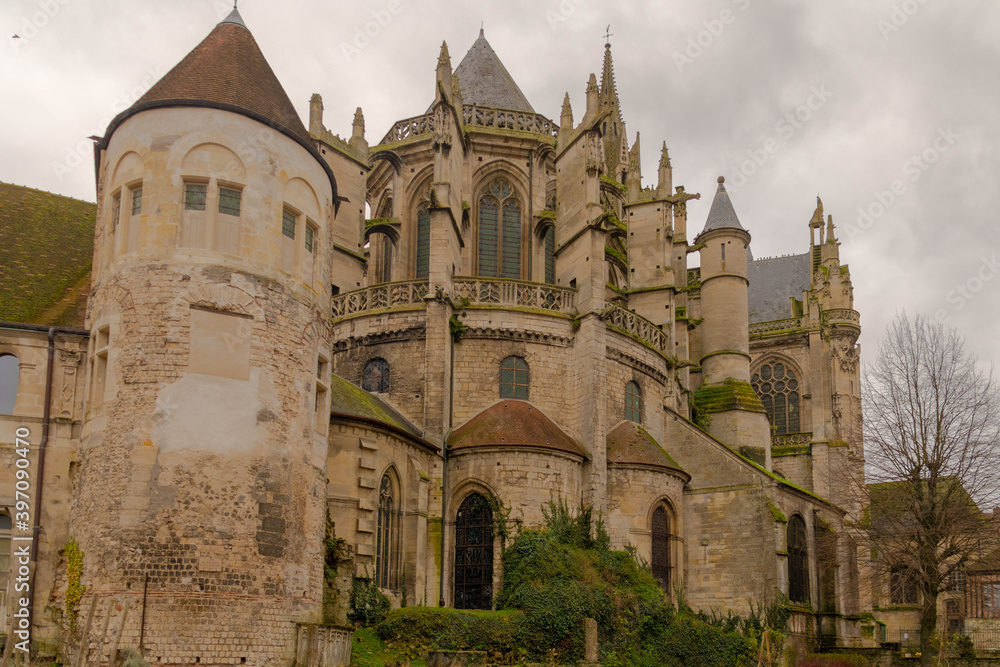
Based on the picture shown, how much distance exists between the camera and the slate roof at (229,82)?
778 inches

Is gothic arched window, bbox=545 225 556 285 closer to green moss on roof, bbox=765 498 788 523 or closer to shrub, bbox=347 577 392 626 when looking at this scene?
green moss on roof, bbox=765 498 788 523

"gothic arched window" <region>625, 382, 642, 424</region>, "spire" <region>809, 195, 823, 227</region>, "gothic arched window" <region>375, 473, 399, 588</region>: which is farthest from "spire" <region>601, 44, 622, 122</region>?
"gothic arched window" <region>375, 473, 399, 588</region>

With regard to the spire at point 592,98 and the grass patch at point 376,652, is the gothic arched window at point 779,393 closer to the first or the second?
the spire at point 592,98

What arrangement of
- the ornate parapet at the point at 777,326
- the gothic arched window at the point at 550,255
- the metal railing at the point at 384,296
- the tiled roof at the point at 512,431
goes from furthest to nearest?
the ornate parapet at the point at 777,326 → the gothic arched window at the point at 550,255 → the metal railing at the point at 384,296 → the tiled roof at the point at 512,431

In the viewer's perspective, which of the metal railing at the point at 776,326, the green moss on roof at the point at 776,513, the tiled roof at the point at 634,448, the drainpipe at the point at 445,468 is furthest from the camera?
the metal railing at the point at 776,326

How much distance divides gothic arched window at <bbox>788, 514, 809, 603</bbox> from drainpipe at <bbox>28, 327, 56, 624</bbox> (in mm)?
23373

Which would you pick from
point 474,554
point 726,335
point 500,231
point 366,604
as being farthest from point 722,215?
point 366,604

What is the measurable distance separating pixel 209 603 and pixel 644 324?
747 inches

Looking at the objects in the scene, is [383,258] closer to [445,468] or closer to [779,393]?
[445,468]

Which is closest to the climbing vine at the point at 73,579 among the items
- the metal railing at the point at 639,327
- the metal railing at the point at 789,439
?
the metal railing at the point at 639,327

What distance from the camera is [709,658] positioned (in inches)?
1080

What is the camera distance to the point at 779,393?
48.8 m

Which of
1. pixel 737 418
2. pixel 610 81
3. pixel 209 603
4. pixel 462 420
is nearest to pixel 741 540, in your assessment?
pixel 737 418

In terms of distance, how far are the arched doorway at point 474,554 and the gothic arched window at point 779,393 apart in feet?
79.8
